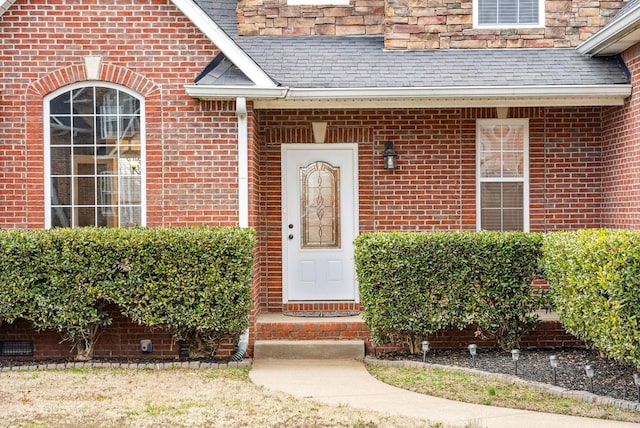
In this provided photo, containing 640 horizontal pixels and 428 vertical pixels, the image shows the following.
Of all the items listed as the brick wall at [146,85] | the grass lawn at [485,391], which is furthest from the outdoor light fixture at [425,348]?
the brick wall at [146,85]

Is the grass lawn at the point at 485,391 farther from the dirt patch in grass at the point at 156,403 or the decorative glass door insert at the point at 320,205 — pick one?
the decorative glass door insert at the point at 320,205

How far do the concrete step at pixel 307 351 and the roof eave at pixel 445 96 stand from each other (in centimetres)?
291

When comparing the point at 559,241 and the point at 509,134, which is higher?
the point at 509,134

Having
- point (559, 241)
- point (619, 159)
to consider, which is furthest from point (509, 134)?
point (559, 241)

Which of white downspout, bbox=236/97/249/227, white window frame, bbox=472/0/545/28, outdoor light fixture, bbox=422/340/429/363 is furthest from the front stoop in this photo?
white window frame, bbox=472/0/545/28

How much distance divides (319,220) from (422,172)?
1.53 m

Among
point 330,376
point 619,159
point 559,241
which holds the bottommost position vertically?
point 330,376

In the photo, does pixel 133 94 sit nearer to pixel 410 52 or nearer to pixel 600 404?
pixel 410 52

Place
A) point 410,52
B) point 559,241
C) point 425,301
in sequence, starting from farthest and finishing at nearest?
point 410,52 < point 425,301 < point 559,241

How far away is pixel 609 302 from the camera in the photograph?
6.97 metres

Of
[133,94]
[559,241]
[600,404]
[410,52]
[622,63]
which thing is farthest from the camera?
[410,52]

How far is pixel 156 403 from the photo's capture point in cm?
687

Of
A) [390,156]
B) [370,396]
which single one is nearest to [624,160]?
[390,156]

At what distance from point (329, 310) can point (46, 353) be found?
11.8 feet
